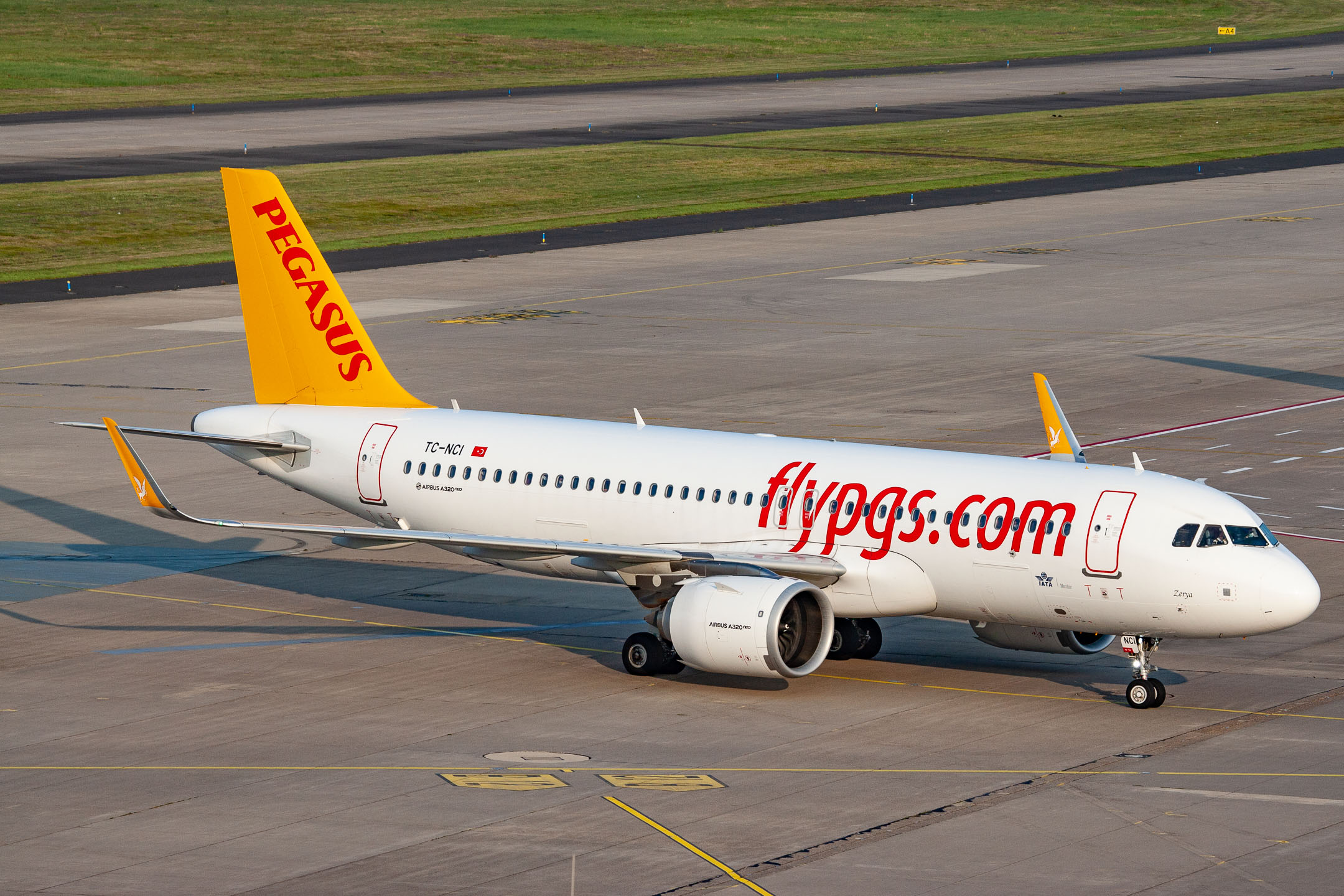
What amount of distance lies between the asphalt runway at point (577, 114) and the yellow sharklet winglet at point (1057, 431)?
81.2 metres

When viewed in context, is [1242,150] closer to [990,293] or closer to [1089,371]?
[990,293]

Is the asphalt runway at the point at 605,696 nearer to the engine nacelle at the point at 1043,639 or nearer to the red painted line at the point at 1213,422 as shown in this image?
the red painted line at the point at 1213,422

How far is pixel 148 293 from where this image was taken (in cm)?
8412

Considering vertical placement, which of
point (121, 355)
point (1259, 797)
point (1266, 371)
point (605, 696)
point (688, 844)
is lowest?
point (688, 844)

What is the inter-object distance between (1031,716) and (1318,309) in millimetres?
50361

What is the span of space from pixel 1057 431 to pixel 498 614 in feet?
38.9

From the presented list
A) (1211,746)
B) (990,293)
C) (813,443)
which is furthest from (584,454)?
(990,293)

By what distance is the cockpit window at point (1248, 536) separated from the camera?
32906 mm

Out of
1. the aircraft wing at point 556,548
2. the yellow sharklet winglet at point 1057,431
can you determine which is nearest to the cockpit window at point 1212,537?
the yellow sharklet winglet at point 1057,431

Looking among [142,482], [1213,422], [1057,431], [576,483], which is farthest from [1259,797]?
[1213,422]

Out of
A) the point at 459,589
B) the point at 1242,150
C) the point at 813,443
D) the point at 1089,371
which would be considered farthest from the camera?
the point at 1242,150

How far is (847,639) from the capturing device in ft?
122

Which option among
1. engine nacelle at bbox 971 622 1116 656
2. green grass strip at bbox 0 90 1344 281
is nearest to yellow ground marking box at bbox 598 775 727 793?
engine nacelle at bbox 971 622 1116 656

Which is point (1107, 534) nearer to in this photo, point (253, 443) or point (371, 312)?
point (253, 443)
